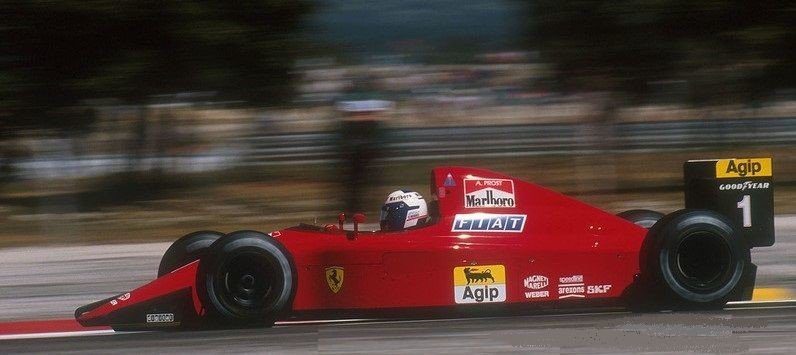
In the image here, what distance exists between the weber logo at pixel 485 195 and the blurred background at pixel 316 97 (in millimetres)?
4884

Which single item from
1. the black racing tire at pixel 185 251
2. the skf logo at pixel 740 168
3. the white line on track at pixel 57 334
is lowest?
the white line on track at pixel 57 334

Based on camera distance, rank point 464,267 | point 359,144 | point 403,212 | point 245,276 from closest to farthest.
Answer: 1. point 245,276
2. point 464,267
3. point 403,212
4. point 359,144

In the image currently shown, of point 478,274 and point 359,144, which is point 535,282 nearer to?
point 478,274

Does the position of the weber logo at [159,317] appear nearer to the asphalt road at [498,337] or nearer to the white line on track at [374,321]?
the asphalt road at [498,337]

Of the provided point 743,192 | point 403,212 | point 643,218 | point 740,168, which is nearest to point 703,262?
point 743,192

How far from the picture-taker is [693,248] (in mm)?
6906

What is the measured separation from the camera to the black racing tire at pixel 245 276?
649 centimetres

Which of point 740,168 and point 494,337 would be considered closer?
point 494,337

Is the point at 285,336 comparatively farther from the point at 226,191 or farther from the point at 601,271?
the point at 226,191

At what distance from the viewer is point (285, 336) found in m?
6.37

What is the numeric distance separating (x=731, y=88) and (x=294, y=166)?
19.2ft

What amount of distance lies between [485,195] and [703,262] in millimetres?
1384

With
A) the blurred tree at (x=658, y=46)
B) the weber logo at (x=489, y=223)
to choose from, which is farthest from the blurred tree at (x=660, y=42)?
the weber logo at (x=489, y=223)

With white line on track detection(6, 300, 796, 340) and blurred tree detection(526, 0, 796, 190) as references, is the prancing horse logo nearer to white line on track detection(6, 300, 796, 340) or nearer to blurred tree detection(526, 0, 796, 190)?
white line on track detection(6, 300, 796, 340)
